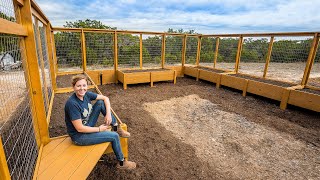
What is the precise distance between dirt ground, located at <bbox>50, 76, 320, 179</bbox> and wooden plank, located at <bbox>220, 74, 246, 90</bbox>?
1.57 feet

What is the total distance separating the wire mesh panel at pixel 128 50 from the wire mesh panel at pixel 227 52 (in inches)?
132

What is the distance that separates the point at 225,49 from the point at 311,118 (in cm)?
436

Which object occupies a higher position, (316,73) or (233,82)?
(316,73)

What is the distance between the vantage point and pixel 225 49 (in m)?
7.86

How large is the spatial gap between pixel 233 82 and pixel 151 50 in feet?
10.8

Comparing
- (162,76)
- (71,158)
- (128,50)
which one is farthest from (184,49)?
(71,158)

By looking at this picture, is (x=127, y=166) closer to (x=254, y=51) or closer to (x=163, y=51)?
(x=163, y=51)

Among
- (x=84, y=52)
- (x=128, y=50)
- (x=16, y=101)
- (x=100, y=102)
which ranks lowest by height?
(x=100, y=102)

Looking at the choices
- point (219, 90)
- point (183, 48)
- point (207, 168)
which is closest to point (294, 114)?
point (219, 90)

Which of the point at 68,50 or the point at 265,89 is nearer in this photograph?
the point at 265,89

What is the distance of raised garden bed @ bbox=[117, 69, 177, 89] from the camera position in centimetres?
634

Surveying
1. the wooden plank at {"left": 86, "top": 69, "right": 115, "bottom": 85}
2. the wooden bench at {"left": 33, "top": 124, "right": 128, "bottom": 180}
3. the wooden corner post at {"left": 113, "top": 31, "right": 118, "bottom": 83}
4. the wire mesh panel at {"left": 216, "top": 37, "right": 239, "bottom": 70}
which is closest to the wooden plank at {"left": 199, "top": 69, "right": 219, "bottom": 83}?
the wire mesh panel at {"left": 216, "top": 37, "right": 239, "bottom": 70}

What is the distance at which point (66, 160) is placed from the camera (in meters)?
1.91

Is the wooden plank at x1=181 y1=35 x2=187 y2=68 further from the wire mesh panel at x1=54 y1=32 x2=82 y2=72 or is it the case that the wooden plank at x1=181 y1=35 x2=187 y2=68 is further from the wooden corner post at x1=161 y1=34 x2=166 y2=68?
the wire mesh panel at x1=54 y1=32 x2=82 y2=72
